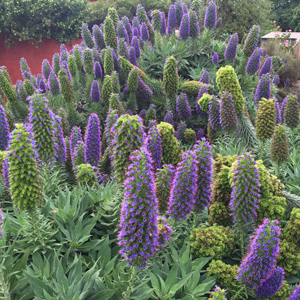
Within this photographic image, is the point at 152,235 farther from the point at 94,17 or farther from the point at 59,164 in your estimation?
the point at 94,17

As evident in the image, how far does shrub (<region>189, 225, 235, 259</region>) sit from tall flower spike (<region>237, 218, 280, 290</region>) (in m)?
0.64

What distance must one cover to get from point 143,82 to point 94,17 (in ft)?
57.4

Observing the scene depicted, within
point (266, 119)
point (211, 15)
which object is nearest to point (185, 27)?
point (211, 15)

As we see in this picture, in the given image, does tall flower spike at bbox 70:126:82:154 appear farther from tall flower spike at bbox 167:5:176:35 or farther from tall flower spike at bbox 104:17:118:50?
tall flower spike at bbox 167:5:176:35

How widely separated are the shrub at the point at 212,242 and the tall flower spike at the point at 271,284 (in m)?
0.53

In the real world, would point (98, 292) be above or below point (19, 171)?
below

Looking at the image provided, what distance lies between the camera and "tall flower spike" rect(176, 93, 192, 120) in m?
5.51

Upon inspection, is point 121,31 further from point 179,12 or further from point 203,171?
point 203,171

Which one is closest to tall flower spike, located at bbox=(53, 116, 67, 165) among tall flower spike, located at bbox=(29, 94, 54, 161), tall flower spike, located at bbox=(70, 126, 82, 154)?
tall flower spike, located at bbox=(70, 126, 82, 154)

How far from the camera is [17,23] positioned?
62.7ft

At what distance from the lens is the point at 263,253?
2100mm

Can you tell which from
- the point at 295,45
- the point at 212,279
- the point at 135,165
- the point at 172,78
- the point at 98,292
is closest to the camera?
the point at 135,165

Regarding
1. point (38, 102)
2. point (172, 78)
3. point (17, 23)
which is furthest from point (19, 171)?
point (17, 23)

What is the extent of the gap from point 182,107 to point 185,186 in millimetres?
3300
